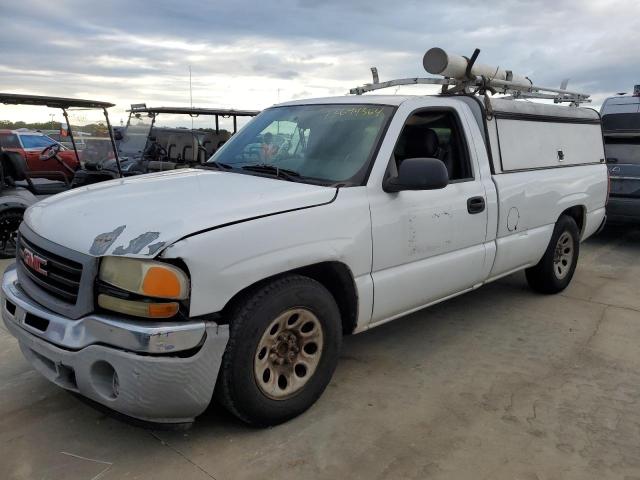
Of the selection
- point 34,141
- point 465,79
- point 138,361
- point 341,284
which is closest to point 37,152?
point 34,141

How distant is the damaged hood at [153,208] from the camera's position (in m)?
2.48

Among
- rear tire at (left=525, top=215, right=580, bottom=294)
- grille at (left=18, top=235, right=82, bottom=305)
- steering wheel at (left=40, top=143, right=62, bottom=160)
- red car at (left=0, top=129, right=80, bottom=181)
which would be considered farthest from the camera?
steering wheel at (left=40, top=143, right=62, bottom=160)

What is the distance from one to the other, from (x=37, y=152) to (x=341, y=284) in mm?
12426

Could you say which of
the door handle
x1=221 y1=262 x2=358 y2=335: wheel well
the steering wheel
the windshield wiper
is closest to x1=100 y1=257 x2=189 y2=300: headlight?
x1=221 y1=262 x2=358 y2=335: wheel well

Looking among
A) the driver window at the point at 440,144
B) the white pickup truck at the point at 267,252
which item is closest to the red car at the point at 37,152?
the white pickup truck at the point at 267,252

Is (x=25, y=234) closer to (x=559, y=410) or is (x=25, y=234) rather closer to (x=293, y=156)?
(x=293, y=156)

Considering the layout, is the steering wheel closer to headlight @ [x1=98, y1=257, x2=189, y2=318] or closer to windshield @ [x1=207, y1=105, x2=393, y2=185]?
windshield @ [x1=207, y1=105, x2=393, y2=185]

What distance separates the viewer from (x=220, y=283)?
8.23 feet

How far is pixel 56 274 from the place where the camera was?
2.69 metres

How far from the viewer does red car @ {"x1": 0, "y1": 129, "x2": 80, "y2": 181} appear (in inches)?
298

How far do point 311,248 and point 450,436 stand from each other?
1.27 meters

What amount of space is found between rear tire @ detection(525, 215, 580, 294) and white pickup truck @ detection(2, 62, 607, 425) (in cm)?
83

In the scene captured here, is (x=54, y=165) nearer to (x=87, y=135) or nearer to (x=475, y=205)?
(x=87, y=135)

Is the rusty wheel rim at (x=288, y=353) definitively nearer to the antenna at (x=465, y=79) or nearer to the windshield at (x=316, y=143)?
the windshield at (x=316, y=143)
